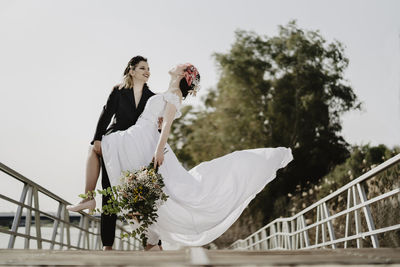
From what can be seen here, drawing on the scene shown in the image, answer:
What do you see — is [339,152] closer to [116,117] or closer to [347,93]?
[347,93]

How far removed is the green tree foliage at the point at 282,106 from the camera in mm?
18375

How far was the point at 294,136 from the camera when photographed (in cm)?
1875

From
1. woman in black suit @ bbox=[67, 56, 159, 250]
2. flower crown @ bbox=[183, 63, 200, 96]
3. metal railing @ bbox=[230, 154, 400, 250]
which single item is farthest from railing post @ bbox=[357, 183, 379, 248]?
woman in black suit @ bbox=[67, 56, 159, 250]

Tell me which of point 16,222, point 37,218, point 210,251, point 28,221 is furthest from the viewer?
point 37,218

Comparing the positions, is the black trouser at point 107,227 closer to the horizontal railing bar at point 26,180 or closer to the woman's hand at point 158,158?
the woman's hand at point 158,158

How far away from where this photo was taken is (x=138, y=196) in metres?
3.93

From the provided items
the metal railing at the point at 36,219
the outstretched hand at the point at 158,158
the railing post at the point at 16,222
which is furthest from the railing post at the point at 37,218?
the outstretched hand at the point at 158,158

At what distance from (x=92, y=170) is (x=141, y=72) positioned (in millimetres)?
1032

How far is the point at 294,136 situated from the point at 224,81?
12.4 feet

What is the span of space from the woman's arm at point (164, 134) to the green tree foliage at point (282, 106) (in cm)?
1390

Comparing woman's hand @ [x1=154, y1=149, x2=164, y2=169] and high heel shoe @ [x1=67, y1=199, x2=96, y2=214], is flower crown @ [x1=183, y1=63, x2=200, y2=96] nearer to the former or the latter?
woman's hand @ [x1=154, y1=149, x2=164, y2=169]

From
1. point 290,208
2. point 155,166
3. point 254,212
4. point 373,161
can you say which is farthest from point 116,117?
point 254,212

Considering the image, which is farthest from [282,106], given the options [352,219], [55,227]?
[55,227]

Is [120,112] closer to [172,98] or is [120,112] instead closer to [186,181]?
[172,98]
